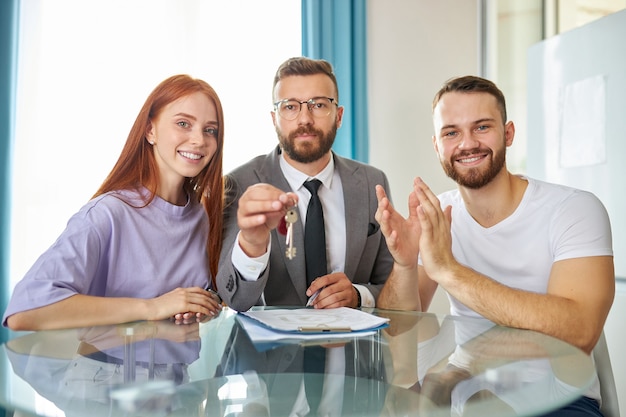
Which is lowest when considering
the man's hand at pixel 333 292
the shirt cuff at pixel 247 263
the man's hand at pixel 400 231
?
the man's hand at pixel 333 292

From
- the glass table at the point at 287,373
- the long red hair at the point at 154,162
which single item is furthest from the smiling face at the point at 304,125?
the glass table at the point at 287,373

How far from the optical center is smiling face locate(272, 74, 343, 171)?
2.16 meters

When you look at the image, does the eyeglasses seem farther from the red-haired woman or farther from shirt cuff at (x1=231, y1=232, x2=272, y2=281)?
shirt cuff at (x1=231, y1=232, x2=272, y2=281)

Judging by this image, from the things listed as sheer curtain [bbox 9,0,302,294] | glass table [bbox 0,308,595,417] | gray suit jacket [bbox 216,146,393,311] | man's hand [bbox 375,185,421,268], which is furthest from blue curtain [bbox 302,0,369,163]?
glass table [bbox 0,308,595,417]

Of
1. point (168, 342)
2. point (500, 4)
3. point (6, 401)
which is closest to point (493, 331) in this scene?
point (168, 342)

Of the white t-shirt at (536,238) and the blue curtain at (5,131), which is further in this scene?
the blue curtain at (5,131)

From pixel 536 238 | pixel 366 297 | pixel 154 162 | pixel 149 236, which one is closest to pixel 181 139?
pixel 154 162

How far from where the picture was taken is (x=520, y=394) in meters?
0.93

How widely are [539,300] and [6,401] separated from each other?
1.18 m

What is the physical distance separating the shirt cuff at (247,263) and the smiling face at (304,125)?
0.60 meters

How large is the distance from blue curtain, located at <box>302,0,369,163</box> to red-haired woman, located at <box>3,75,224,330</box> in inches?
71.5

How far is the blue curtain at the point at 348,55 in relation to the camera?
3.60 meters

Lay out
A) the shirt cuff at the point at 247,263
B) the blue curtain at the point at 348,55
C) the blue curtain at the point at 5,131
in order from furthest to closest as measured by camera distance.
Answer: the blue curtain at the point at 348,55
the blue curtain at the point at 5,131
the shirt cuff at the point at 247,263

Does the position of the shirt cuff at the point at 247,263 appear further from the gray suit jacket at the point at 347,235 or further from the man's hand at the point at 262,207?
the gray suit jacket at the point at 347,235
